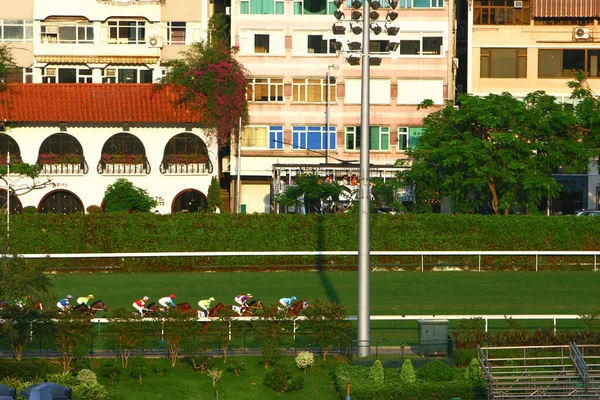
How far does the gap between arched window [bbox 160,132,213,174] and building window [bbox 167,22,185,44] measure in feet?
19.3

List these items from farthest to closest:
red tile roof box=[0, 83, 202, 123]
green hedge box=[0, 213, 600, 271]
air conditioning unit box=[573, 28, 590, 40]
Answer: air conditioning unit box=[573, 28, 590, 40]
red tile roof box=[0, 83, 202, 123]
green hedge box=[0, 213, 600, 271]

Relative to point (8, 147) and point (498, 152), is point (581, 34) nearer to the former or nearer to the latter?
point (498, 152)

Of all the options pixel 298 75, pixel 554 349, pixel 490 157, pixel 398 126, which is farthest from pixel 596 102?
pixel 554 349

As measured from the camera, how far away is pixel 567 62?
6047 centimetres

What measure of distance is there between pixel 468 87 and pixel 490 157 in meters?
10.4

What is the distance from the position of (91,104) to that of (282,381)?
110ft

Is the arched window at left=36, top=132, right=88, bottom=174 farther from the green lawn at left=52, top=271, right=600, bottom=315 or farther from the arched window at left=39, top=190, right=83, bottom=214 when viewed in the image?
the green lawn at left=52, top=271, right=600, bottom=315

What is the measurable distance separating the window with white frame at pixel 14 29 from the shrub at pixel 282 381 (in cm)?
3901

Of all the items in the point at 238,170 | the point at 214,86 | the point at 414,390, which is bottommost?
the point at 414,390

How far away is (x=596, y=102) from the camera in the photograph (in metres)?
54.0

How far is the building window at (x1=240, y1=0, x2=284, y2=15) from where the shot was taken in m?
59.2

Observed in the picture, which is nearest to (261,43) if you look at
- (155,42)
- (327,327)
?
(155,42)

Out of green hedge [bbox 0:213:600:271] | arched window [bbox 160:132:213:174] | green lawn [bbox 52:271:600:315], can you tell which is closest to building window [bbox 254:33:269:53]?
arched window [bbox 160:132:213:174]

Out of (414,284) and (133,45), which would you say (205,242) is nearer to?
(414,284)
